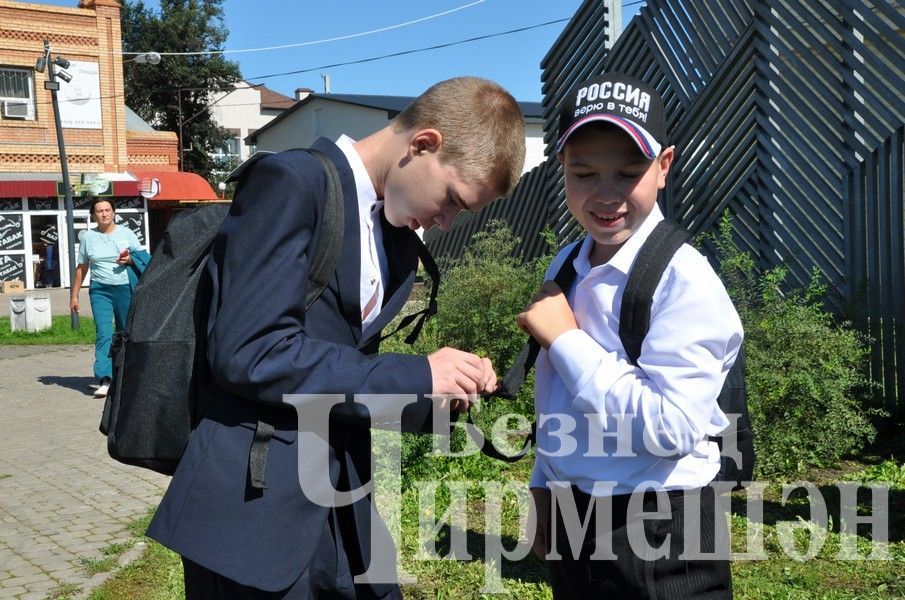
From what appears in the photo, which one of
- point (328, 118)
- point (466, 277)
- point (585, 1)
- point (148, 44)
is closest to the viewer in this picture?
point (466, 277)

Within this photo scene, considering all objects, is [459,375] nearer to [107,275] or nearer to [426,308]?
[426,308]

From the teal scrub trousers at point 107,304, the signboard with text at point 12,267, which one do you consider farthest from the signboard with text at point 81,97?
the teal scrub trousers at point 107,304

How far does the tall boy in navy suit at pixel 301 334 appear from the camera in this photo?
1.85m

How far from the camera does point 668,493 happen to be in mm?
2084

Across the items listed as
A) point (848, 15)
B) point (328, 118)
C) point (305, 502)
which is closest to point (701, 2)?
point (848, 15)

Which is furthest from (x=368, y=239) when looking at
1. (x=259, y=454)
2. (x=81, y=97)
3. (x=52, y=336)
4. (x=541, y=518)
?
(x=81, y=97)

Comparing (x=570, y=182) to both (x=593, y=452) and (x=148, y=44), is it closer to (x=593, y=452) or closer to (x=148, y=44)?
(x=593, y=452)

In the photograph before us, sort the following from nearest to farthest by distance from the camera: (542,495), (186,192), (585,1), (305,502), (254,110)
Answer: (305,502), (542,495), (585,1), (186,192), (254,110)

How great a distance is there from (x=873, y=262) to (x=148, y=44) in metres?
54.4

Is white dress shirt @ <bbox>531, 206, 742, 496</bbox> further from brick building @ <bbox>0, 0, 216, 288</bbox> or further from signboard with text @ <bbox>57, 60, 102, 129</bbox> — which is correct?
signboard with text @ <bbox>57, 60, 102, 129</bbox>

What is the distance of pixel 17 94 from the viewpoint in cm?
2986

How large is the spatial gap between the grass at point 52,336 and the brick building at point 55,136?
11.6 m

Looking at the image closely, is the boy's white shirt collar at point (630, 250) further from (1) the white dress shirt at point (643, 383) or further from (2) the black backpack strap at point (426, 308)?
(2) the black backpack strap at point (426, 308)

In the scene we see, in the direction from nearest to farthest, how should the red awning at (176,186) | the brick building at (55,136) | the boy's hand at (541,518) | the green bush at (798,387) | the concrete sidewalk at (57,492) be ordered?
the boy's hand at (541,518) < the concrete sidewalk at (57,492) < the green bush at (798,387) < the brick building at (55,136) < the red awning at (176,186)
